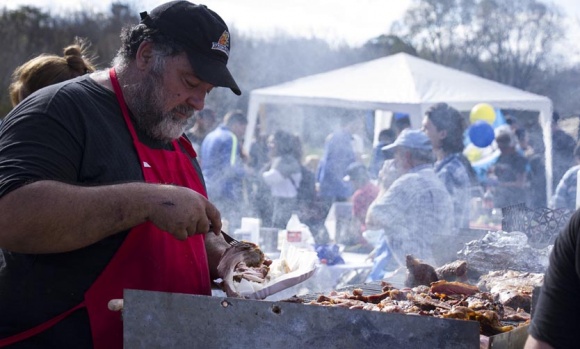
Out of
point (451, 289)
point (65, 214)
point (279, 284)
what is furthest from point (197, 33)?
point (451, 289)

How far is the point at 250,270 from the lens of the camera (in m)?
2.67

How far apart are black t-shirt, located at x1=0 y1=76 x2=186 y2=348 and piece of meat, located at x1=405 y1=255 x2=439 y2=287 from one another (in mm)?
1980

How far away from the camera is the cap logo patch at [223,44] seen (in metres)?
2.49

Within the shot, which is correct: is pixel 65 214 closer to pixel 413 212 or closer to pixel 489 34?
pixel 413 212

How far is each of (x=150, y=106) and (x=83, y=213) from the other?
1.68ft

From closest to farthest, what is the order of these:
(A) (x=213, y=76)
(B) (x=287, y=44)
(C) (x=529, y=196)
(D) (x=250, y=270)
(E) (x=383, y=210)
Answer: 1. (A) (x=213, y=76)
2. (D) (x=250, y=270)
3. (E) (x=383, y=210)
4. (C) (x=529, y=196)
5. (B) (x=287, y=44)

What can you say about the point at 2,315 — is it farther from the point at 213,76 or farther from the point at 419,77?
the point at 419,77

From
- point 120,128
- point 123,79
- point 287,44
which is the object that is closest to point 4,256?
point 120,128

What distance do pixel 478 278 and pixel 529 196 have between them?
5.69 m

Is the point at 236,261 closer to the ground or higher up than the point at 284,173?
higher up

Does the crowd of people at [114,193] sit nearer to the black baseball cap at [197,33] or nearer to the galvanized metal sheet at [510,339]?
the black baseball cap at [197,33]

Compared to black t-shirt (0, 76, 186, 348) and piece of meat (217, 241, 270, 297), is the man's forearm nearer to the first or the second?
black t-shirt (0, 76, 186, 348)

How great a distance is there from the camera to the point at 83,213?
6.73 ft

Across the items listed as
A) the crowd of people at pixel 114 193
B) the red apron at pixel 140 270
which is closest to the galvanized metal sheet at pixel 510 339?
the crowd of people at pixel 114 193
